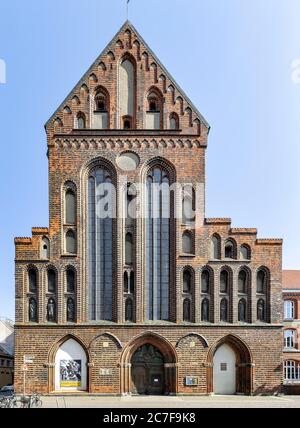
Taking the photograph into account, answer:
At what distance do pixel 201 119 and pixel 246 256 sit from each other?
9.17 metres

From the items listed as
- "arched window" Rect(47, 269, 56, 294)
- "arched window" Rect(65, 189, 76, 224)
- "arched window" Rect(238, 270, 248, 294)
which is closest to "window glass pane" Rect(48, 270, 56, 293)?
"arched window" Rect(47, 269, 56, 294)

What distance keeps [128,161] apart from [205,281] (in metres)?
8.92

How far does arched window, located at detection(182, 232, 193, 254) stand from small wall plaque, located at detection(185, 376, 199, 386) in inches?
298

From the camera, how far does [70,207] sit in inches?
1401

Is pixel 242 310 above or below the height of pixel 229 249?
below

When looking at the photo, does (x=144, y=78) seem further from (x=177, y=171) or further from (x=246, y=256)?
(x=246, y=256)

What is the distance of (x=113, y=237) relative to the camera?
35.2 m

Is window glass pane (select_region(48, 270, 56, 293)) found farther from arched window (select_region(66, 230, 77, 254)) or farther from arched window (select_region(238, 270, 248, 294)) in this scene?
arched window (select_region(238, 270, 248, 294))

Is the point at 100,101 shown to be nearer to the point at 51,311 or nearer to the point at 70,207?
the point at 70,207

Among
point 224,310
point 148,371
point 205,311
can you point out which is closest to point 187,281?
point 205,311

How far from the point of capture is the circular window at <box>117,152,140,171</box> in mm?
35688

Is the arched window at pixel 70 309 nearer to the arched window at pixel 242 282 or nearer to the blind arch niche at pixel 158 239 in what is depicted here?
the blind arch niche at pixel 158 239
